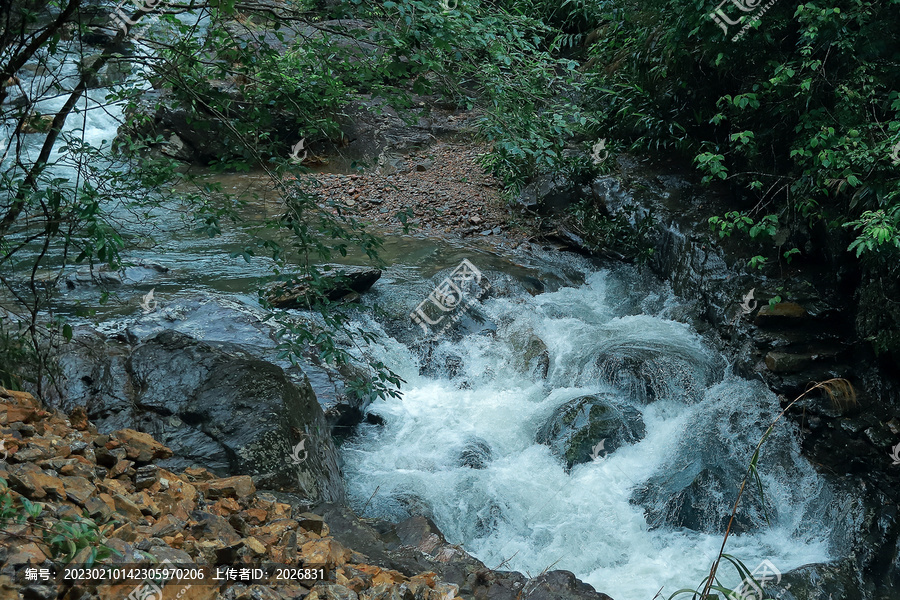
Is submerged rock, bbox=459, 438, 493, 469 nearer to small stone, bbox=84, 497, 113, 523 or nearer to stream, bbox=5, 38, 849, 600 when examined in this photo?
stream, bbox=5, 38, 849, 600

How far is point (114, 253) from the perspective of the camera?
3096 millimetres

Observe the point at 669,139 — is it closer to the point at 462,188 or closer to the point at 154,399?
the point at 462,188

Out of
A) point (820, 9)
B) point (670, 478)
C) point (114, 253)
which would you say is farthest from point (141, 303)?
point (820, 9)

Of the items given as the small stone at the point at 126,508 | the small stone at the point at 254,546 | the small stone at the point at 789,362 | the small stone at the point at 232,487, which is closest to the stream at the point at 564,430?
the small stone at the point at 789,362

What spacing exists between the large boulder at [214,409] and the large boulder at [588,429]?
82.4 inches

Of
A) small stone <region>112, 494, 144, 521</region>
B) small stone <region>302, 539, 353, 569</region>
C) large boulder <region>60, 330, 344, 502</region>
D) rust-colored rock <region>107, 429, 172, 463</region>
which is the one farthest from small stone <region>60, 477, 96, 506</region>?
large boulder <region>60, 330, 344, 502</region>

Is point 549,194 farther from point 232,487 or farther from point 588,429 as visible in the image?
point 232,487

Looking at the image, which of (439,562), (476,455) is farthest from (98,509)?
(476,455)

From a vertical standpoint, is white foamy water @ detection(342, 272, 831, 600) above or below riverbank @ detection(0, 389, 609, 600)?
below

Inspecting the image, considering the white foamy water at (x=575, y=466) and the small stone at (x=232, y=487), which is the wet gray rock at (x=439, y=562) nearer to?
the small stone at (x=232, y=487)

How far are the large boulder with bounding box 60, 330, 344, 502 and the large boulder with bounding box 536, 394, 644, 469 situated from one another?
2094mm

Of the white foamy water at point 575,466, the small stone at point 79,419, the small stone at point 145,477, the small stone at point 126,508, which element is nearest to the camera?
the small stone at point 126,508

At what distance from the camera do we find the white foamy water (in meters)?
5.06

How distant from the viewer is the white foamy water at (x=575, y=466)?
506cm
